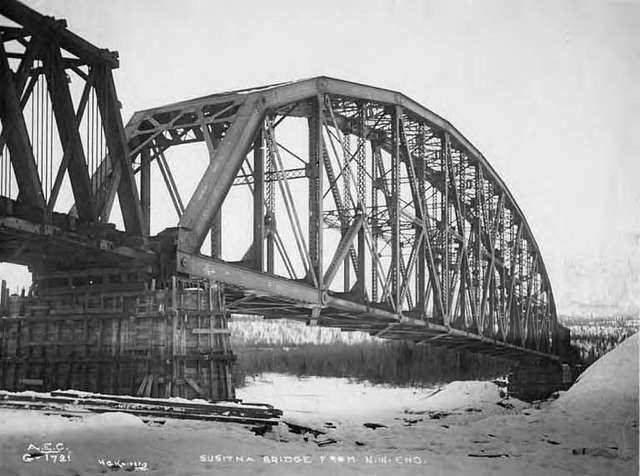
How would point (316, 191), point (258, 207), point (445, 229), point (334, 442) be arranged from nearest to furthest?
point (334, 442)
point (258, 207)
point (316, 191)
point (445, 229)

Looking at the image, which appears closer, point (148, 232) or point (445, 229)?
point (148, 232)

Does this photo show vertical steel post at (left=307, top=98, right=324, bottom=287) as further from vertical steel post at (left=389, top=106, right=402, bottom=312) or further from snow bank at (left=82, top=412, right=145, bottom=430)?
snow bank at (left=82, top=412, right=145, bottom=430)

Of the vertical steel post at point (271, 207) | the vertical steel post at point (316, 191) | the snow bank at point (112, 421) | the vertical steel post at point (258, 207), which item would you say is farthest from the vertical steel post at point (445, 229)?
the snow bank at point (112, 421)

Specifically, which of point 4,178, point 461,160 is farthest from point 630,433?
point 461,160

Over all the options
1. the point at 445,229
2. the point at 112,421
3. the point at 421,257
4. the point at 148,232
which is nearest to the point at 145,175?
the point at 148,232

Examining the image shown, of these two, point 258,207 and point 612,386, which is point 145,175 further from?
point 612,386

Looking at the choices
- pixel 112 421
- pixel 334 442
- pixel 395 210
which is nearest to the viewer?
pixel 112 421

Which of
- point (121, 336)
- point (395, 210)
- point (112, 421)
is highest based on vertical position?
point (395, 210)
